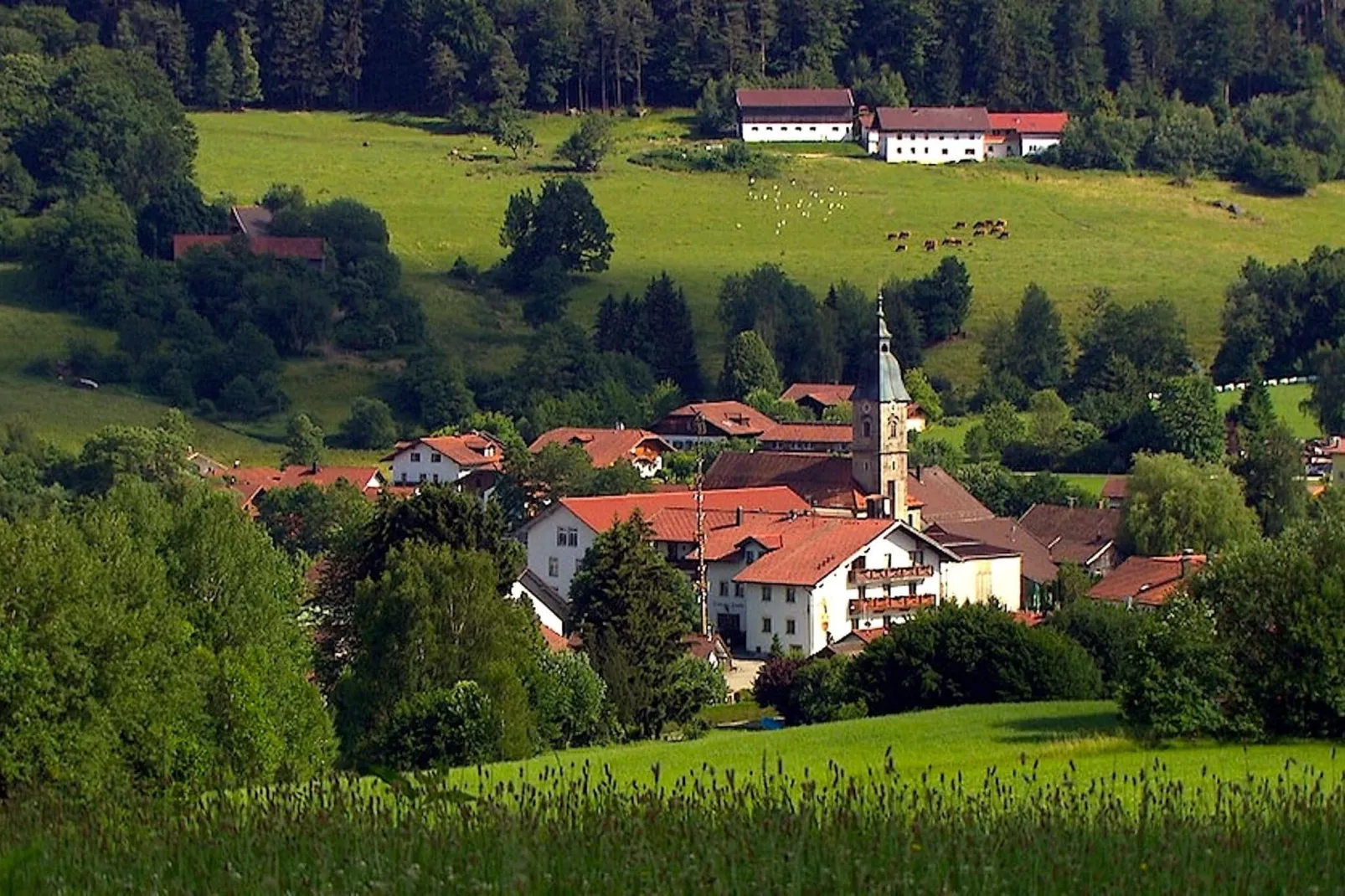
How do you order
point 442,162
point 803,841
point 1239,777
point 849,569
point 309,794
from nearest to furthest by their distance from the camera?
point 803,841
point 309,794
point 1239,777
point 849,569
point 442,162

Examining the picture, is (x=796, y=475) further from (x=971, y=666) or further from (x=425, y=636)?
(x=425, y=636)

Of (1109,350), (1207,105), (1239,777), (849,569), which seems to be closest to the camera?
(1239,777)

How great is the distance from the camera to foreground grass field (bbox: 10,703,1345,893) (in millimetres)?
11227

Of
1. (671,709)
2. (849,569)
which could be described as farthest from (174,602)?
(849,569)

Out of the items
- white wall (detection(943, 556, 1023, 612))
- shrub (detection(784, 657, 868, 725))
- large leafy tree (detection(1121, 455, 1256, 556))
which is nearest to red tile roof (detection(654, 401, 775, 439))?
large leafy tree (detection(1121, 455, 1256, 556))

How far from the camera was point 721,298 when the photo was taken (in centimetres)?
10225

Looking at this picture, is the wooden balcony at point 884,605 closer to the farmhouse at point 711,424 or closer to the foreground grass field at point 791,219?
the farmhouse at point 711,424

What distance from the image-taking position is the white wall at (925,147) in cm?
13562

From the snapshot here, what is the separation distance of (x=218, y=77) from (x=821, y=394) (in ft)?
188

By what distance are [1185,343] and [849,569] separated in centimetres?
4285

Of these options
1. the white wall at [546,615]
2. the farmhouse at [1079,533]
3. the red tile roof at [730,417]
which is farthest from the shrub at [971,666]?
the red tile roof at [730,417]

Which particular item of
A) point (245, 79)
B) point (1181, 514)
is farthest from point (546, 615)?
point (245, 79)

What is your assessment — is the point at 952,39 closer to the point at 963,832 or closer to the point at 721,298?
the point at 721,298

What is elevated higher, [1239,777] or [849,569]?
[1239,777]
